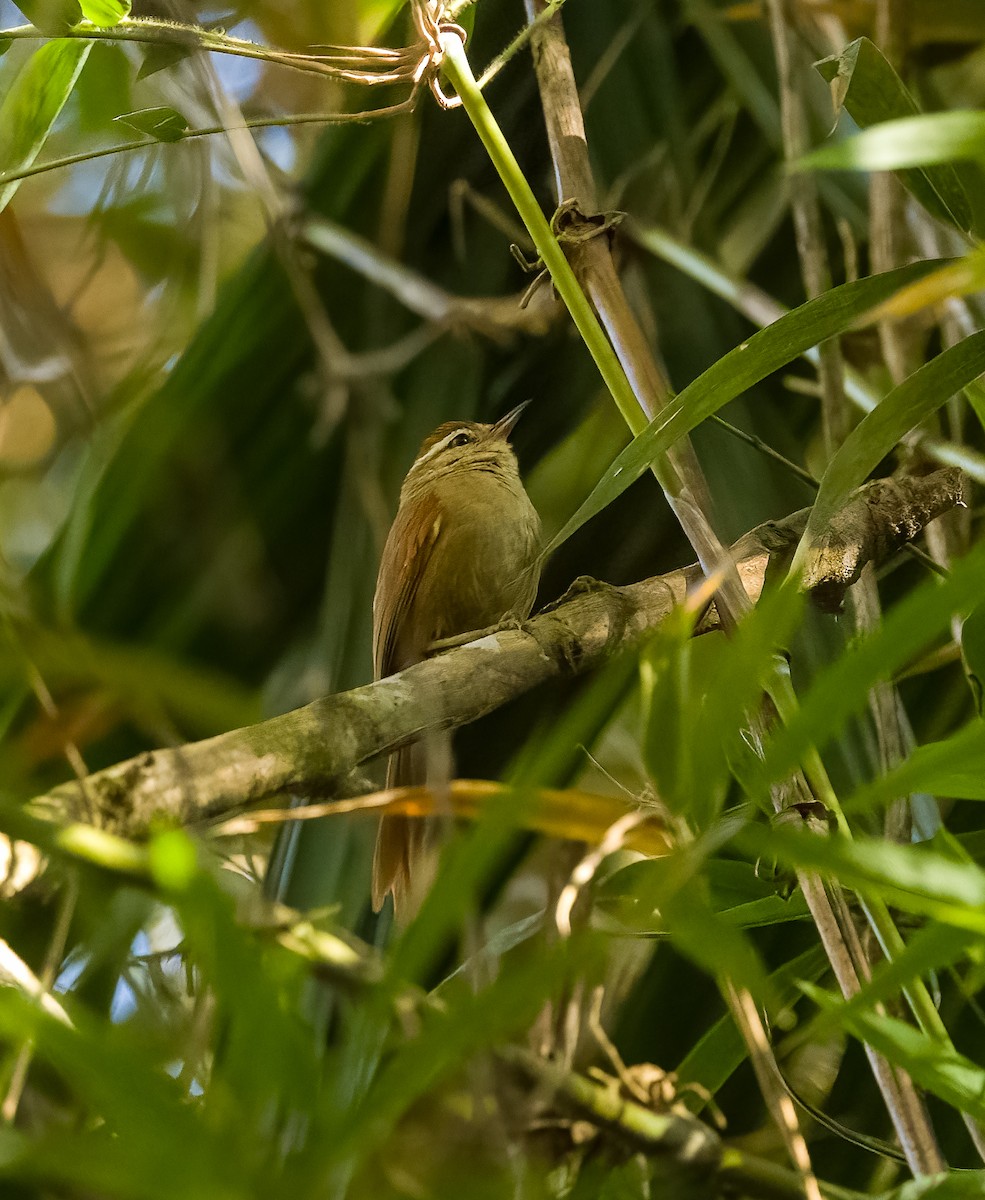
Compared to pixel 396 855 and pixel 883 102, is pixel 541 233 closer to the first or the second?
pixel 883 102

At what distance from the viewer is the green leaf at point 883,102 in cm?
72

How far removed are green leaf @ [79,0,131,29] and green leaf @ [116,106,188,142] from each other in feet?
0.31

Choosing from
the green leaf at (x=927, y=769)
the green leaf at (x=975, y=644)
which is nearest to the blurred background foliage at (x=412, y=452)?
the green leaf at (x=975, y=644)

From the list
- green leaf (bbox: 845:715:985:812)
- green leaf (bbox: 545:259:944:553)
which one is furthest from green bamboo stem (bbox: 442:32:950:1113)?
green leaf (bbox: 845:715:985:812)

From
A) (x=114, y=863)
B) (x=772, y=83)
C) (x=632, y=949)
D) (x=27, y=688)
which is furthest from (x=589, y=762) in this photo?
(x=772, y=83)

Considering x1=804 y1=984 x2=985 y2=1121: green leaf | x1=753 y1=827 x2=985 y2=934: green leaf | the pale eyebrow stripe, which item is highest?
x1=753 y1=827 x2=985 y2=934: green leaf

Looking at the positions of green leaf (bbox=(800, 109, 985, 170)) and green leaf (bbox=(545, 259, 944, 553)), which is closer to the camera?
green leaf (bbox=(800, 109, 985, 170))

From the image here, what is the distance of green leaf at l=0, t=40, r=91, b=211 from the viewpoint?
2.72 ft

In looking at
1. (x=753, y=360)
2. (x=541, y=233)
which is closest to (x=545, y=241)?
(x=541, y=233)

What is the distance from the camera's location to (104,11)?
729mm

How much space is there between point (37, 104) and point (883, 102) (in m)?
0.62

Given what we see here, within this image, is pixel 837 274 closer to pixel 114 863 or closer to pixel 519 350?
pixel 519 350

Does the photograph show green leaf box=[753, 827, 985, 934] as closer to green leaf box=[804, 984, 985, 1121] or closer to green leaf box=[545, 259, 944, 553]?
green leaf box=[804, 984, 985, 1121]

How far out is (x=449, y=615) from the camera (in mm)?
1642
